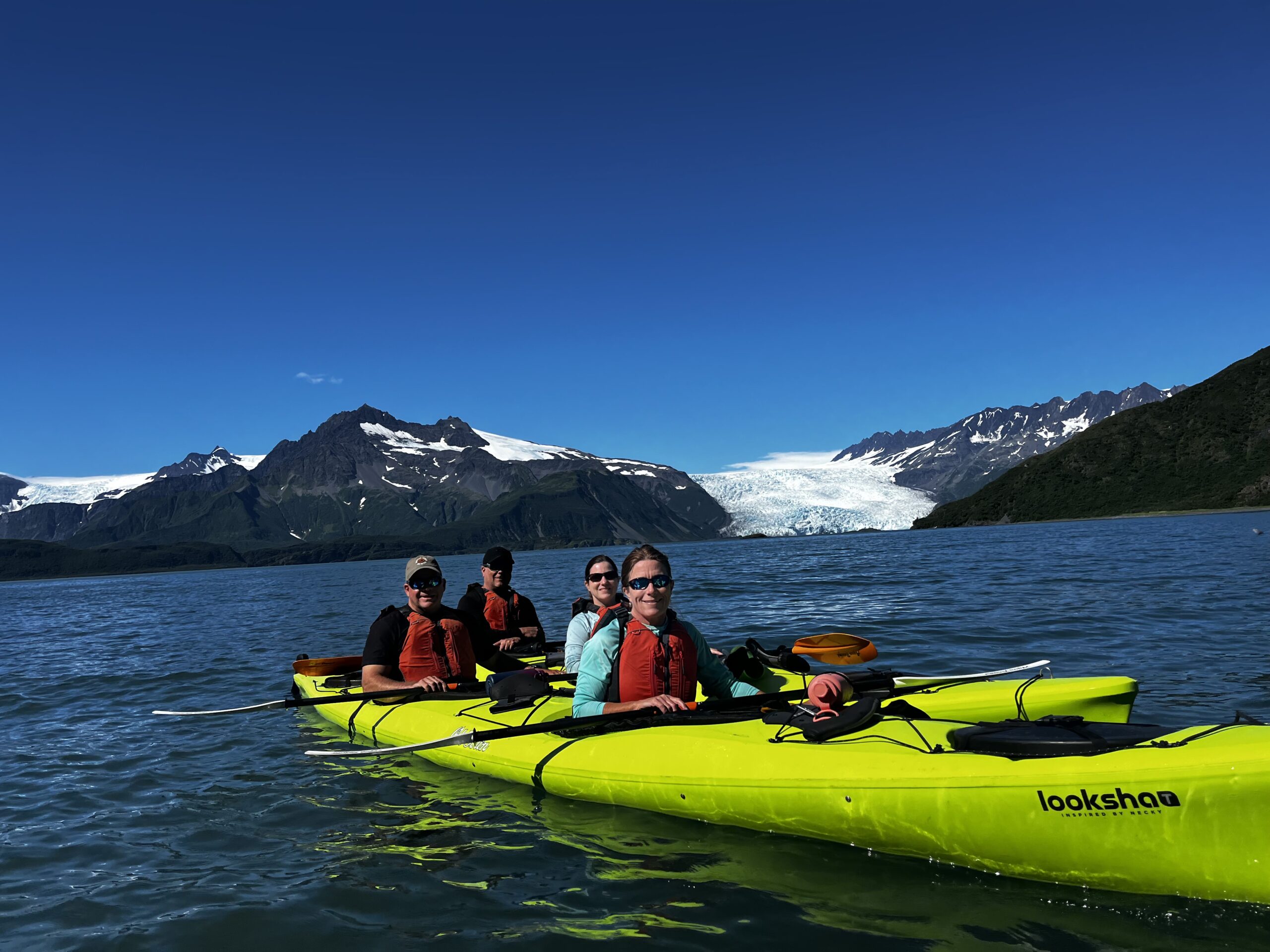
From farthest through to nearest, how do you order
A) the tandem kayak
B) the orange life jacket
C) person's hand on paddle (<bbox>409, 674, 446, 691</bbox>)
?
the orange life jacket, person's hand on paddle (<bbox>409, 674, 446, 691</bbox>), the tandem kayak

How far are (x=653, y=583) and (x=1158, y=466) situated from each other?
630 ft

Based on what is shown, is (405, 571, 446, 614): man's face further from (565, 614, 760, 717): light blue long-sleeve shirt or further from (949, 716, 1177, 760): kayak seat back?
(949, 716, 1177, 760): kayak seat back

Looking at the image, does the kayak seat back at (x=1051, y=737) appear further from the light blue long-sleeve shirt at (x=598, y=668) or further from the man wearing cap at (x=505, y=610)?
the man wearing cap at (x=505, y=610)

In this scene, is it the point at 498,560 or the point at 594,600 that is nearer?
the point at 594,600

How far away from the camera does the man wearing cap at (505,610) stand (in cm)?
1380

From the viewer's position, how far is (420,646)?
34.7 ft

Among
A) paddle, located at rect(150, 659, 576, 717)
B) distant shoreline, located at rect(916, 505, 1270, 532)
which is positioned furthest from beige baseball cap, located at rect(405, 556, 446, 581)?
distant shoreline, located at rect(916, 505, 1270, 532)

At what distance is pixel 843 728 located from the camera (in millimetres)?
6656

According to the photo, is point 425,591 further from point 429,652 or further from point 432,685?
point 432,685

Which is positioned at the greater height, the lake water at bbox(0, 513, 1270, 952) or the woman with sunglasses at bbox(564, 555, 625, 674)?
the woman with sunglasses at bbox(564, 555, 625, 674)

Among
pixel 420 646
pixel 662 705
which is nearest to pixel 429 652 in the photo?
pixel 420 646

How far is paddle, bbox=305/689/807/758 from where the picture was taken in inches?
309

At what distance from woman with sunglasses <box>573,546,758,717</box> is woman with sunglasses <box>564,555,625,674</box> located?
867mm

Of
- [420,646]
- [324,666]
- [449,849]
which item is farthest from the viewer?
[324,666]
